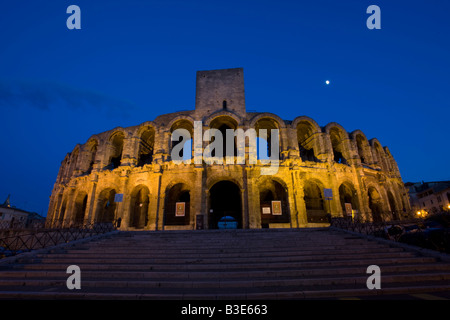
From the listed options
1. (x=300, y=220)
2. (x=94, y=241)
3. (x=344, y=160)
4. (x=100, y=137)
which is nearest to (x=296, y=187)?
(x=300, y=220)

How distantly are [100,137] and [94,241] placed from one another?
1841 cm

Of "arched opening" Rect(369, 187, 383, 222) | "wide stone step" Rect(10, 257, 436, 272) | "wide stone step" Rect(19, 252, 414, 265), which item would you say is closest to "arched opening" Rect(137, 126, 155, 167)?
"wide stone step" Rect(19, 252, 414, 265)

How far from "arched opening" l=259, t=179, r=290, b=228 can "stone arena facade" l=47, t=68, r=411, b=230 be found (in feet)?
0.37

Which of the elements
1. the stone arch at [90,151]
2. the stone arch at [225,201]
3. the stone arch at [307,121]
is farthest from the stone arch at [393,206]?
the stone arch at [90,151]

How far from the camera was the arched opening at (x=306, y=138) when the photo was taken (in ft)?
85.8

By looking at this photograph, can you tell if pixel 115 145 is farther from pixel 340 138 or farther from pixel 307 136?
pixel 340 138

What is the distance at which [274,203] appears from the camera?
830 inches

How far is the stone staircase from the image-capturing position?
19.4 ft

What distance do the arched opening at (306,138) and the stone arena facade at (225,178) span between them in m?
0.15

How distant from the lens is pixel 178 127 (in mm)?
26547

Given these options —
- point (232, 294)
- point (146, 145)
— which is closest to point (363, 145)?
point (146, 145)

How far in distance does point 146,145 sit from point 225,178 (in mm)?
12571

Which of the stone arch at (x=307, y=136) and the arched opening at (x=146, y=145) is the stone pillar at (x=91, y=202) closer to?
the arched opening at (x=146, y=145)

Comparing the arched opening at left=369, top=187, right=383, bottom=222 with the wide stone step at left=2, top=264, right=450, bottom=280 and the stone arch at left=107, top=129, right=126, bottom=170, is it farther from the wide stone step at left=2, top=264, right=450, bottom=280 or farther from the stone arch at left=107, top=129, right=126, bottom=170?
the stone arch at left=107, top=129, right=126, bottom=170
